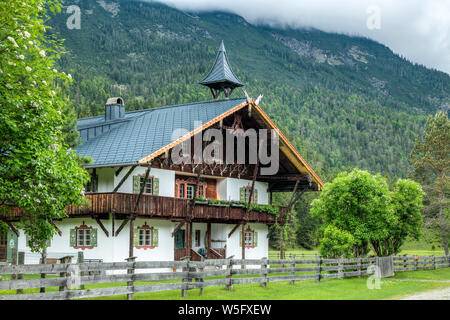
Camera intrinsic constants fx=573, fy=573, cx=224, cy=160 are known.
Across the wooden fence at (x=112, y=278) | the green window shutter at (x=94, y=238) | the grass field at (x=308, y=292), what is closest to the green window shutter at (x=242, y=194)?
the green window shutter at (x=94, y=238)

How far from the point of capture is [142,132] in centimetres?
3089

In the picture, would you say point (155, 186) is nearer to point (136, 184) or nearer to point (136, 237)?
point (136, 184)

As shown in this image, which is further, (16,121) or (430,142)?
(430,142)

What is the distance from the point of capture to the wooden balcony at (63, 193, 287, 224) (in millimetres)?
27344

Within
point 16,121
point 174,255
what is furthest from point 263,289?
point 174,255

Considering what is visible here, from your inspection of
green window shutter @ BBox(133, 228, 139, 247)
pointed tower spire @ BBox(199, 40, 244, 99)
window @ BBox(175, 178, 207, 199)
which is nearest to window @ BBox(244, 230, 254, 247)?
Result: window @ BBox(175, 178, 207, 199)

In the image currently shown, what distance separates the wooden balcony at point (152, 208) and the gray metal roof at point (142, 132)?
1799mm

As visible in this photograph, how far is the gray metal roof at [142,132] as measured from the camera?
28.2 meters

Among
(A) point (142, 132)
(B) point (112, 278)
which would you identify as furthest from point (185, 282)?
(A) point (142, 132)

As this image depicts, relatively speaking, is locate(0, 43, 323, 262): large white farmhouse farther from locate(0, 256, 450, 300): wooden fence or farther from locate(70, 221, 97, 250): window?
locate(0, 256, 450, 300): wooden fence

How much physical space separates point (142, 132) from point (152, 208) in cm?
467

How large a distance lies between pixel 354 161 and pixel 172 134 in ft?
531
